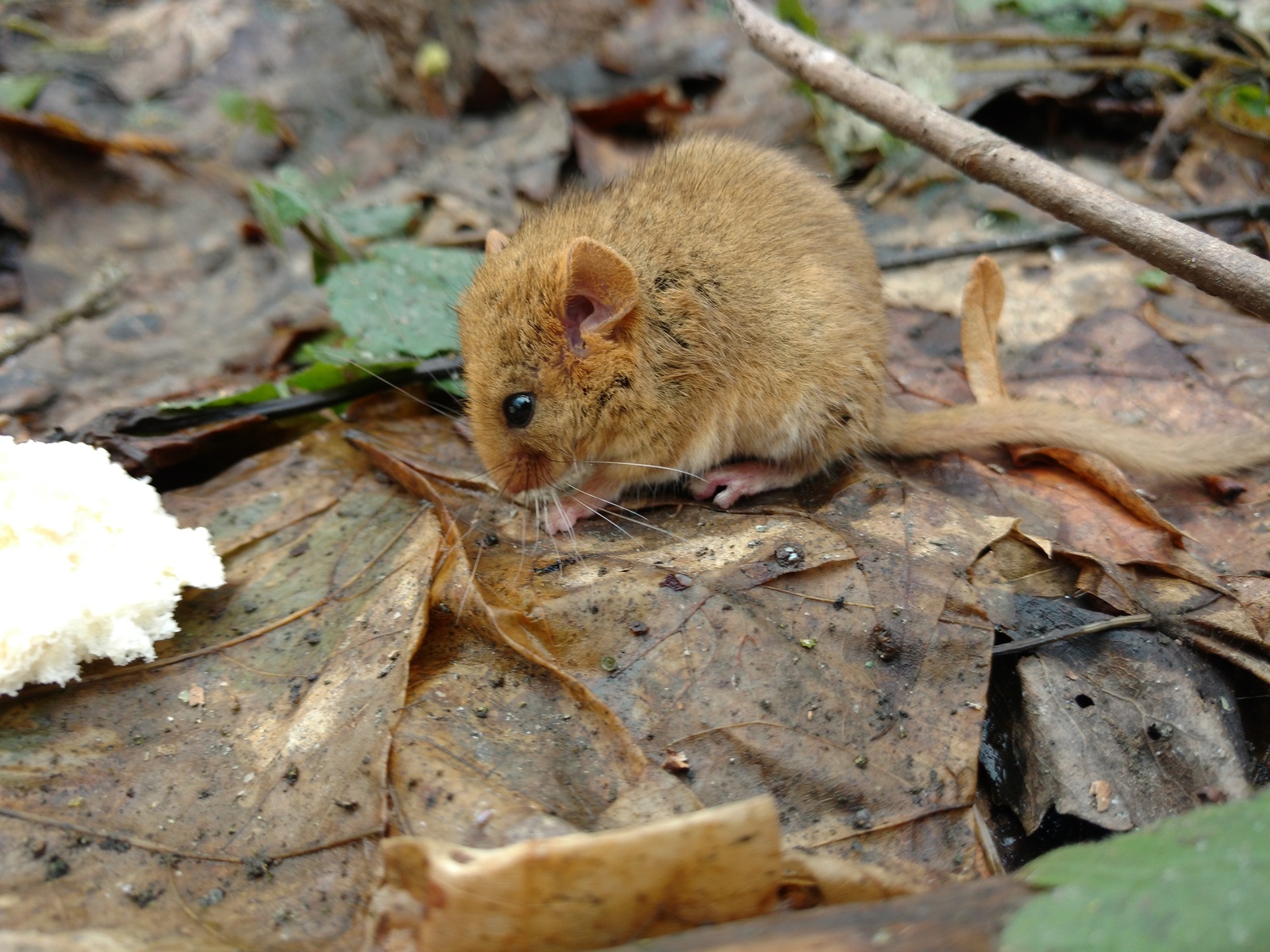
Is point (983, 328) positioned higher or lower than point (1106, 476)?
higher

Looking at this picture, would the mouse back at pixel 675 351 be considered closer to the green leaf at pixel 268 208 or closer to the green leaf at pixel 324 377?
the green leaf at pixel 324 377

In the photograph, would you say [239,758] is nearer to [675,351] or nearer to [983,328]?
[675,351]

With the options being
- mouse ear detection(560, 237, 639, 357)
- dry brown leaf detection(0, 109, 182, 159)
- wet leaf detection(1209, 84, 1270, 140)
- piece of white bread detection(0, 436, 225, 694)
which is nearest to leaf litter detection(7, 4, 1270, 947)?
piece of white bread detection(0, 436, 225, 694)

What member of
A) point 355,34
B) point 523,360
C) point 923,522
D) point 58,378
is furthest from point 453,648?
point 355,34

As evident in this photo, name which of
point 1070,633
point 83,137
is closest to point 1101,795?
point 1070,633

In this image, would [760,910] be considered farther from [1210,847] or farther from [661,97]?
[661,97]

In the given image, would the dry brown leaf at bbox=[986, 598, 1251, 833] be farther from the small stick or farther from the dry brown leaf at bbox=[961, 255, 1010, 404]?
the dry brown leaf at bbox=[961, 255, 1010, 404]
